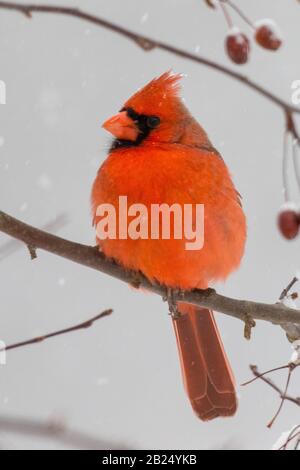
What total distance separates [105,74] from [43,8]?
9226 millimetres

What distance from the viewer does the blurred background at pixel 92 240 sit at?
8.15 metres

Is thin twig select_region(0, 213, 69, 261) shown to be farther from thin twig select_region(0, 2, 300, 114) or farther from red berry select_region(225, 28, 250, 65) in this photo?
thin twig select_region(0, 2, 300, 114)

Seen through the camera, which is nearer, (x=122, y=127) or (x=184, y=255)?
(x=184, y=255)

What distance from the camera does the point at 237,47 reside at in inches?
79.0

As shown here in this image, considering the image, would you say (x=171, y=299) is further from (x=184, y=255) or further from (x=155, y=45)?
(x=155, y=45)

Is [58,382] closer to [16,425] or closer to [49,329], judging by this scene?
[49,329]

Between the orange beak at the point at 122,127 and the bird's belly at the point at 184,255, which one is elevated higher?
the orange beak at the point at 122,127

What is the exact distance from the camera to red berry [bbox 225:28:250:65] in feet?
6.58

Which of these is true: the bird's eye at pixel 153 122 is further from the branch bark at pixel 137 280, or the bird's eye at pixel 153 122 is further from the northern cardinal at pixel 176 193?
the branch bark at pixel 137 280

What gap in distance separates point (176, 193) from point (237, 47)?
1400 millimetres

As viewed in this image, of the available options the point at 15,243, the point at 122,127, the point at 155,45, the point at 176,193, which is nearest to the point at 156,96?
the point at 122,127

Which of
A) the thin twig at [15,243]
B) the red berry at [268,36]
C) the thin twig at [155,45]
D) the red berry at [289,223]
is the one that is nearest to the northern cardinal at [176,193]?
the thin twig at [15,243]

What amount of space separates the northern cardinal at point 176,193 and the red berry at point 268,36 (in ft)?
4.64
